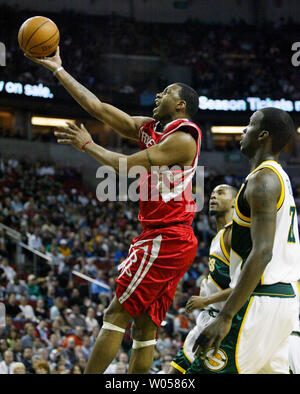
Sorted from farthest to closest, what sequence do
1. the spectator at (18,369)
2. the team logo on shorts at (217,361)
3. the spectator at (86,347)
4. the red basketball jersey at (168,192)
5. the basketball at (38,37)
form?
the spectator at (86,347) < the spectator at (18,369) < the basketball at (38,37) < the red basketball jersey at (168,192) < the team logo on shorts at (217,361)

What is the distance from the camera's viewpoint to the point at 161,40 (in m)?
26.0

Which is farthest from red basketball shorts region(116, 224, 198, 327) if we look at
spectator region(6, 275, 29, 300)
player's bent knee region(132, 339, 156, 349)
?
spectator region(6, 275, 29, 300)

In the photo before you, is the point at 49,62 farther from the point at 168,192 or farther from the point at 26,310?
Answer: the point at 26,310

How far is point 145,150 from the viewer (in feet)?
13.2

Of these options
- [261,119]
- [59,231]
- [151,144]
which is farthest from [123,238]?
[261,119]

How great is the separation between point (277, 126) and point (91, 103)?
1.65 meters

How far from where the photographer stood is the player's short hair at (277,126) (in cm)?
341

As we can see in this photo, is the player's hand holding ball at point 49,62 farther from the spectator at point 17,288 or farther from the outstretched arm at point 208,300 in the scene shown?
the spectator at point 17,288

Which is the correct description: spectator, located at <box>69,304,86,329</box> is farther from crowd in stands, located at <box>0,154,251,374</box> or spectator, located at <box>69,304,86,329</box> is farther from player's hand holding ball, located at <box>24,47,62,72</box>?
player's hand holding ball, located at <box>24,47,62,72</box>

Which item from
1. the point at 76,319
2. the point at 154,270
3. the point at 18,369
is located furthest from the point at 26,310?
the point at 154,270

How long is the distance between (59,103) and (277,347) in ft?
62.6

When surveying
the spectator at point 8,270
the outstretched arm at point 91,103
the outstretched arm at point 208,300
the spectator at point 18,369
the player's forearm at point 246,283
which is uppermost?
the outstretched arm at point 91,103

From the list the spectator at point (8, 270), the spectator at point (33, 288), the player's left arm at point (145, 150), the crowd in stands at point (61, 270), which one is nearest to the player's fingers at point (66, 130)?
the player's left arm at point (145, 150)

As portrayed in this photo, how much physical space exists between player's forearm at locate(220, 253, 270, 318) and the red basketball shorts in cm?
116
